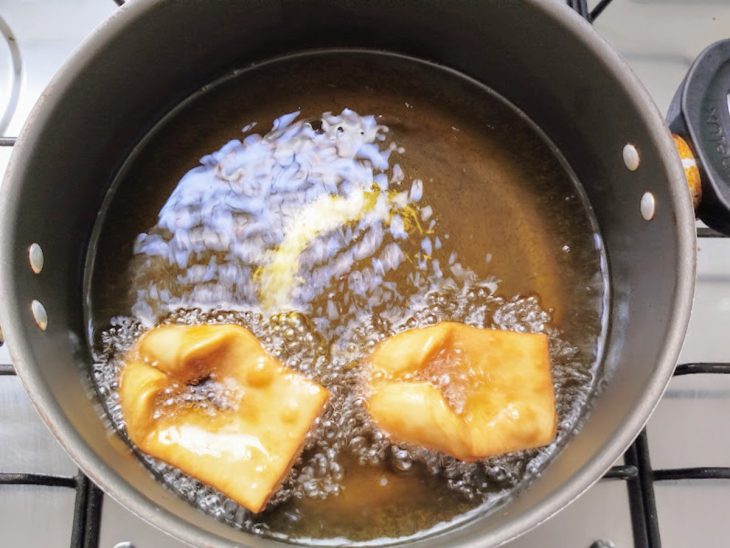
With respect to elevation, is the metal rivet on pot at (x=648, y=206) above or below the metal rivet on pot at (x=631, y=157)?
below

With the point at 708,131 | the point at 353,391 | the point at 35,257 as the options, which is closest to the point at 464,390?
the point at 353,391

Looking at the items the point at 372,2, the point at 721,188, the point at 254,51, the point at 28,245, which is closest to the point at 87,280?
the point at 28,245

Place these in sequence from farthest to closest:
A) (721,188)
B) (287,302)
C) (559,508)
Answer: (287,302) → (721,188) → (559,508)

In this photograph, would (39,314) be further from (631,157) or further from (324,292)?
(631,157)

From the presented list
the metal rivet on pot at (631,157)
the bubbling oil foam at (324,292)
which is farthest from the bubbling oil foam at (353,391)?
the metal rivet on pot at (631,157)

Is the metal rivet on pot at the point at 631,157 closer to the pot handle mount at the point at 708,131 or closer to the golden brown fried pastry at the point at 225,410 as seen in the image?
the pot handle mount at the point at 708,131

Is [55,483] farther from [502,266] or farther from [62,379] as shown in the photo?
[502,266]

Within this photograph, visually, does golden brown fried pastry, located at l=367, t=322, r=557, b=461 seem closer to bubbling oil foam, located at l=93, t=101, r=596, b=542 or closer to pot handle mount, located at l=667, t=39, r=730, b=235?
bubbling oil foam, located at l=93, t=101, r=596, b=542
